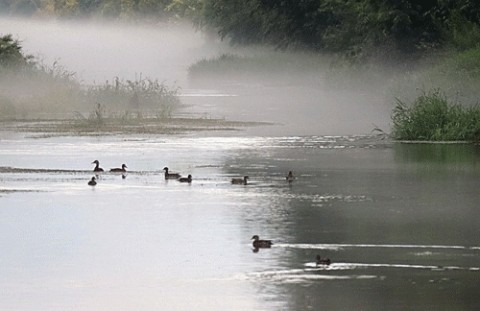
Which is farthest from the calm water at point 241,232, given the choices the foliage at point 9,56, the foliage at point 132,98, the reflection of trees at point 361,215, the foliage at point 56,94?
the foliage at point 9,56

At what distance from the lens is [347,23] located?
245 ft

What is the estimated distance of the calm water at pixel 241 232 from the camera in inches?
596

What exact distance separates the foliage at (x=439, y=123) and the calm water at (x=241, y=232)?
113 inches

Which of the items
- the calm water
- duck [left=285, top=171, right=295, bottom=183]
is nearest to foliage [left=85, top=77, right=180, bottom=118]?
the calm water

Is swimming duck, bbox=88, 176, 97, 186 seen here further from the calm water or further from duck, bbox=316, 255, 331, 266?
duck, bbox=316, 255, 331, 266

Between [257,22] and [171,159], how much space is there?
61496mm

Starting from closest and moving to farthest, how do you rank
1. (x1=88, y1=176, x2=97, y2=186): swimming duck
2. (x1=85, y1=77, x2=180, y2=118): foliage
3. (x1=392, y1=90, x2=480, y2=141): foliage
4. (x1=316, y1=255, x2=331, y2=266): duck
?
1. (x1=316, y1=255, x2=331, y2=266): duck
2. (x1=88, y1=176, x2=97, y2=186): swimming duck
3. (x1=392, y1=90, x2=480, y2=141): foliage
4. (x1=85, y1=77, x2=180, y2=118): foliage

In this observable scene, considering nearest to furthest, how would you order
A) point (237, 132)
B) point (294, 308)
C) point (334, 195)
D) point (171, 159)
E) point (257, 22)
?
point (294, 308)
point (334, 195)
point (171, 159)
point (237, 132)
point (257, 22)

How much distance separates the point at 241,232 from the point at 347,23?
A: 55.8 metres

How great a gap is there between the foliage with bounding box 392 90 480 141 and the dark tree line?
1597 cm

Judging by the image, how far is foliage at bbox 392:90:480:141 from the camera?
3597 cm

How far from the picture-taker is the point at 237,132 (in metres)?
41.7

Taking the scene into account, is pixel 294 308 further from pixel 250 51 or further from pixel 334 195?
pixel 250 51

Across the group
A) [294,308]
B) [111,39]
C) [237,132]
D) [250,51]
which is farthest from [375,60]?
[111,39]
